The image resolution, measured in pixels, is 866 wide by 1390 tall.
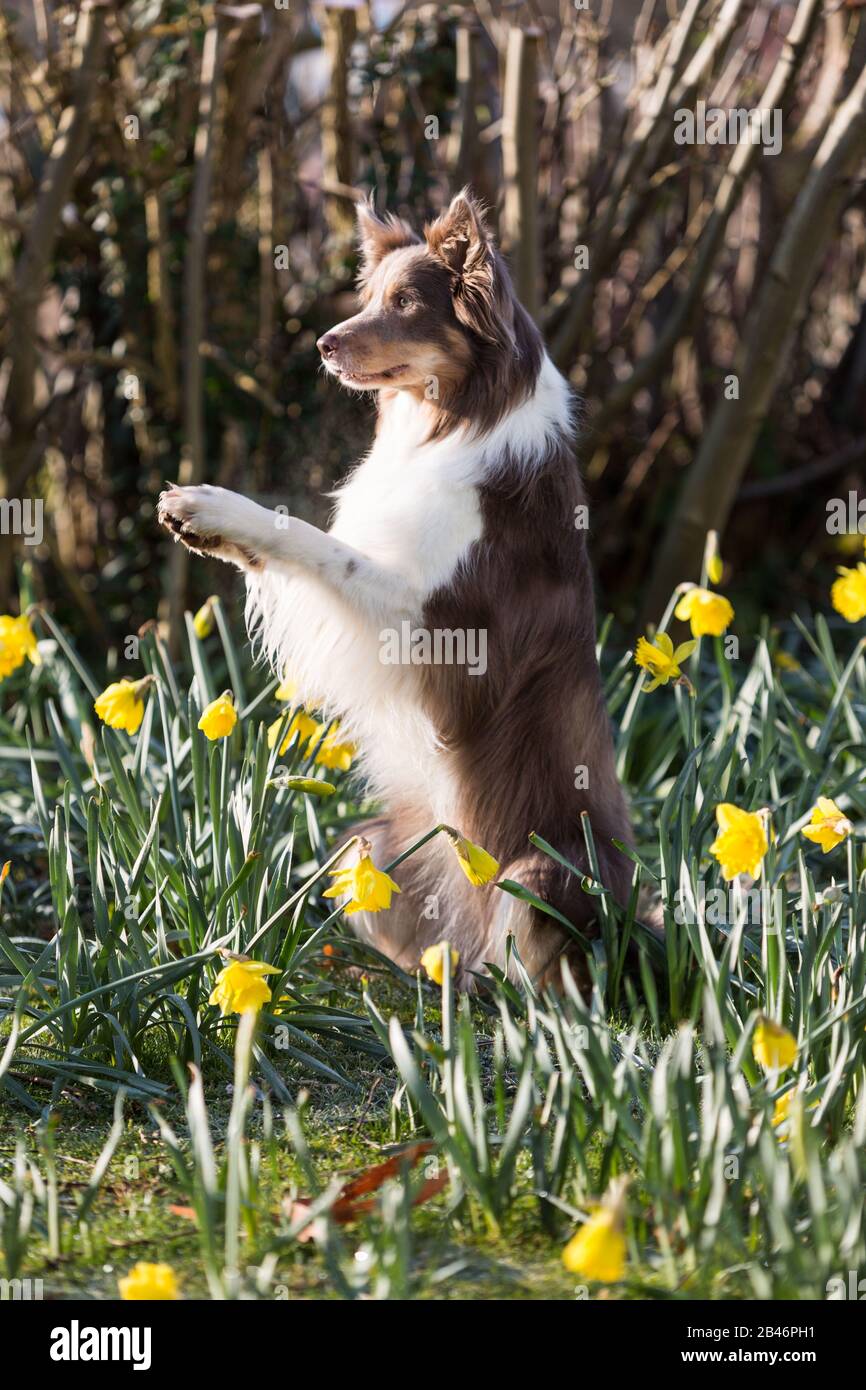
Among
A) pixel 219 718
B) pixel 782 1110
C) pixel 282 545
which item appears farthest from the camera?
pixel 282 545

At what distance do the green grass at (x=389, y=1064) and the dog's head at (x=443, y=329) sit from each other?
3.08ft

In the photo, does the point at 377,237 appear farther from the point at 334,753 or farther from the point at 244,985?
the point at 244,985

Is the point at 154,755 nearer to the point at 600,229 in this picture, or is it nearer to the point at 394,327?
the point at 394,327

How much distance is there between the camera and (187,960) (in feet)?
8.88

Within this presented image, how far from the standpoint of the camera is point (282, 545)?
3.01 metres

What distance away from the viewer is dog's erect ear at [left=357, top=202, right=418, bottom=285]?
3391 mm

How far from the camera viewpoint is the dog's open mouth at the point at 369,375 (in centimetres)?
315

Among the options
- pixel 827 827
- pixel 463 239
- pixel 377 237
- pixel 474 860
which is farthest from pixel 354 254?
pixel 827 827

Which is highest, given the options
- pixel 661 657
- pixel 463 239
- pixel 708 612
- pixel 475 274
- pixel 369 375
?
pixel 463 239

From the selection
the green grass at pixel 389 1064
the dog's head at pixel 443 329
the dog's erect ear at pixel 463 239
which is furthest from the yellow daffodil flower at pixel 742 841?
the dog's erect ear at pixel 463 239

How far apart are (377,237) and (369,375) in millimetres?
483

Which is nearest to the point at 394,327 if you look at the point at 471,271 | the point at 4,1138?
the point at 471,271

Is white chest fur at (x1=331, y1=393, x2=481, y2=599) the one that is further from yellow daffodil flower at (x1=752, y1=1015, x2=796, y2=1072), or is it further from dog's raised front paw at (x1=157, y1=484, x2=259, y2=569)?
yellow daffodil flower at (x1=752, y1=1015, x2=796, y2=1072)

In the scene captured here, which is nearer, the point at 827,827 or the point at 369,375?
the point at 827,827
